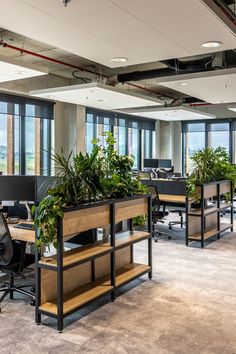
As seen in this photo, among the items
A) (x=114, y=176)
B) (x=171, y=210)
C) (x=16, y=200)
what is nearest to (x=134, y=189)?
(x=114, y=176)

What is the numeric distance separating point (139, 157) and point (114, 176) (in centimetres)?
898

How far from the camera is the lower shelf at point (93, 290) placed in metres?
3.06

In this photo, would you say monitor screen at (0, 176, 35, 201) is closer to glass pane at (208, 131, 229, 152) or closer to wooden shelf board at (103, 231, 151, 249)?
wooden shelf board at (103, 231, 151, 249)

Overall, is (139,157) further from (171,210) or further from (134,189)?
(134,189)

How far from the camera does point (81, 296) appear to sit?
3297 millimetres

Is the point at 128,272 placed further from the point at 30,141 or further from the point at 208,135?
the point at 208,135

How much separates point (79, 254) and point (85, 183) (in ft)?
2.07

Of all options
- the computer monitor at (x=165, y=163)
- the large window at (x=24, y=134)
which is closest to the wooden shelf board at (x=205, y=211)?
the large window at (x=24, y=134)

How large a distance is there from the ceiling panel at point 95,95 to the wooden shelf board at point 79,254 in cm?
363

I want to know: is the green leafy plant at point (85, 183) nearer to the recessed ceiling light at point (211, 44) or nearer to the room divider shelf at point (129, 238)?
the room divider shelf at point (129, 238)

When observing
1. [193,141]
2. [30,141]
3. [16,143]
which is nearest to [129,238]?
[16,143]

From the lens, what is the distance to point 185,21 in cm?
352

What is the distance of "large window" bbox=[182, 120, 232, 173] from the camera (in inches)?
486

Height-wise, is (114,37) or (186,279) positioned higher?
(114,37)
